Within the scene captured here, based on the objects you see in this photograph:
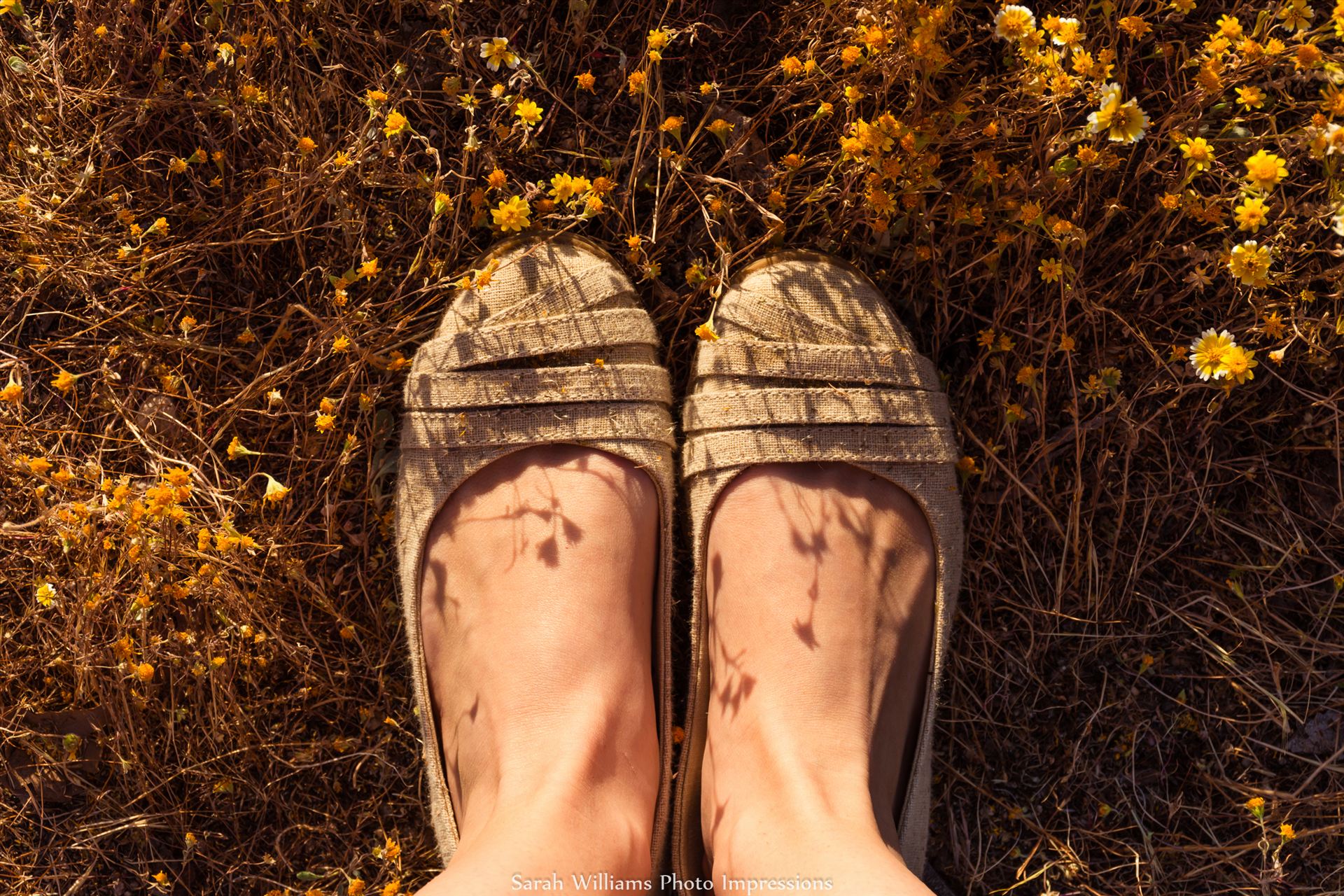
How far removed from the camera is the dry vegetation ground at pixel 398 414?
67.5 inches

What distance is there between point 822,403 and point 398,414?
835mm

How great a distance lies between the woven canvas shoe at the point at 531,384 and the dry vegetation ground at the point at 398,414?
9cm

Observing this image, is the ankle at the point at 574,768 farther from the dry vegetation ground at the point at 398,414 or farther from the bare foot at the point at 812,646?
the dry vegetation ground at the point at 398,414

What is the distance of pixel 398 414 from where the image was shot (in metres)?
1.83

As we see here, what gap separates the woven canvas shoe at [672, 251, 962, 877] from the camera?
5.66ft

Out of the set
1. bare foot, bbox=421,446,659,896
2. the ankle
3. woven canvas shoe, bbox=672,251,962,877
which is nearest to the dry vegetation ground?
woven canvas shoe, bbox=672,251,962,877

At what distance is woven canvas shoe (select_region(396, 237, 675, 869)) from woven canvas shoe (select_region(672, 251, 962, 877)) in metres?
0.11

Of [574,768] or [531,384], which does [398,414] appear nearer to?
[531,384]

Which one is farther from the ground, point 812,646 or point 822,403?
point 822,403

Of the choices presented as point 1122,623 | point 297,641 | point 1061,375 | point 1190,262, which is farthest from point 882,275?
point 297,641

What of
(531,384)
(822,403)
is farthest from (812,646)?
(531,384)

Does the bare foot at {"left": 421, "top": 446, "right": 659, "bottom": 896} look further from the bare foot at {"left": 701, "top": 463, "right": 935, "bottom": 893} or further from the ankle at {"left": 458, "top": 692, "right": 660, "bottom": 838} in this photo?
the bare foot at {"left": 701, "top": 463, "right": 935, "bottom": 893}

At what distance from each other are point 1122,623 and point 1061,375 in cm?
→ 51

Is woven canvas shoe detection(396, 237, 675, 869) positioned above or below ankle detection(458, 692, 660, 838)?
above
